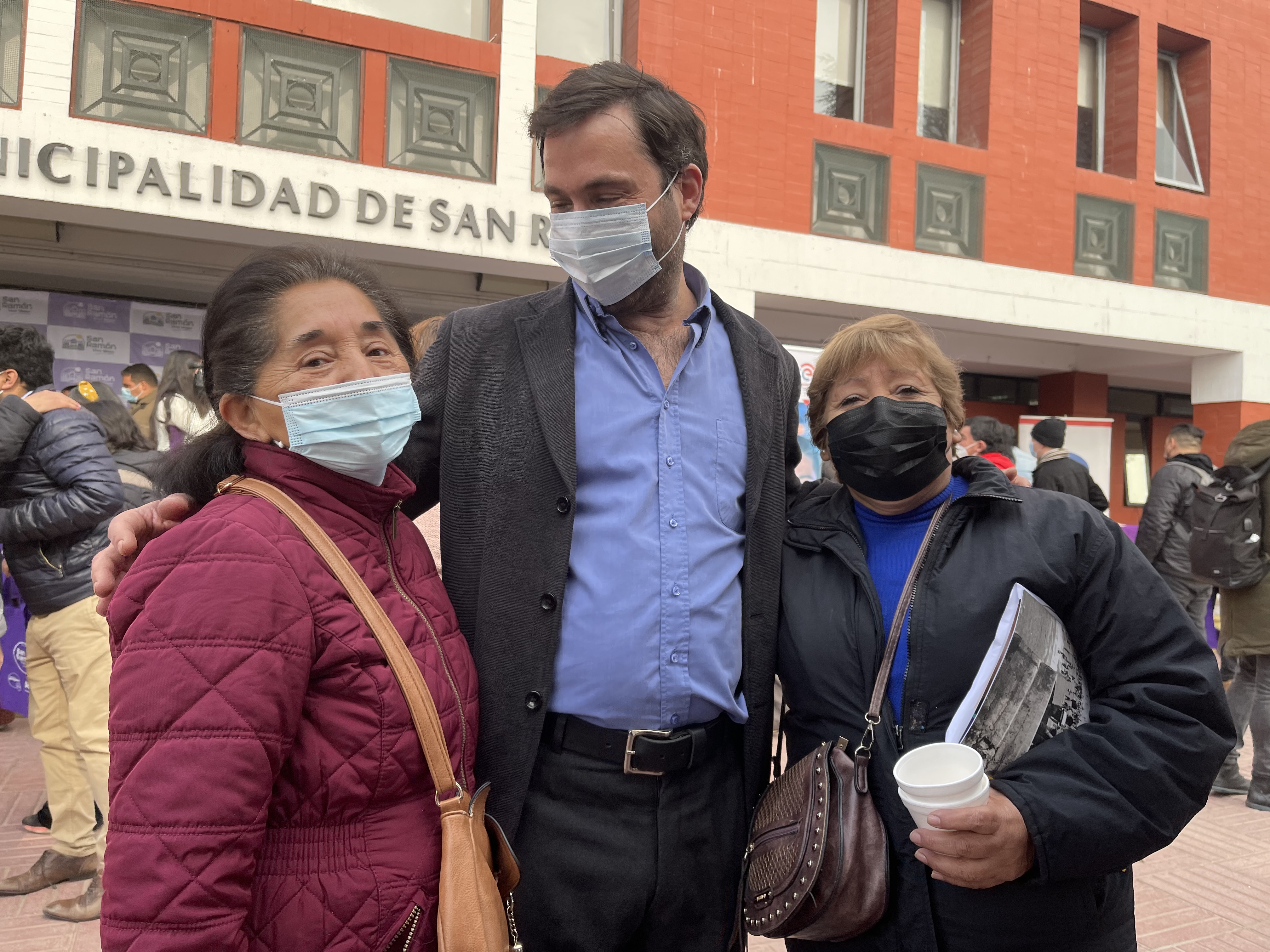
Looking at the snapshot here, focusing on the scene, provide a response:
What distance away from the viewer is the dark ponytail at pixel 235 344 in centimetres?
166

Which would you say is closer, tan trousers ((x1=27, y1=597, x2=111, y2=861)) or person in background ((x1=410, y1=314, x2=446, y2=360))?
person in background ((x1=410, y1=314, x2=446, y2=360))

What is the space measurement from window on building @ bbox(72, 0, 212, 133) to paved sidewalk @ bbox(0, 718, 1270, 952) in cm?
523

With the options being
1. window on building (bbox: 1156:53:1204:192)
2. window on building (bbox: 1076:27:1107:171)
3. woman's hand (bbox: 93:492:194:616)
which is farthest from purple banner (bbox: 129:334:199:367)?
window on building (bbox: 1156:53:1204:192)

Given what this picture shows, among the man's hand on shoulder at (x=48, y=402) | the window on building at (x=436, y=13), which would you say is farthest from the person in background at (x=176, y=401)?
the window on building at (x=436, y=13)

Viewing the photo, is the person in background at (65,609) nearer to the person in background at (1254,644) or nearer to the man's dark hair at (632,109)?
the man's dark hair at (632,109)

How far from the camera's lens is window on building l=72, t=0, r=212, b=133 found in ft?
25.7

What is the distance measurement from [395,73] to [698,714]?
8383 mm

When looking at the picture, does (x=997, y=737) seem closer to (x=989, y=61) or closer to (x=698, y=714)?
(x=698, y=714)

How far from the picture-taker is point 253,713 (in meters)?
1.31

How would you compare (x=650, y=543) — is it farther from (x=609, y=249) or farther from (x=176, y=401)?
(x=176, y=401)

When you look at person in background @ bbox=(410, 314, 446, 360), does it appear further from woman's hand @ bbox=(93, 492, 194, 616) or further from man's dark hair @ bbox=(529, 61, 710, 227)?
woman's hand @ bbox=(93, 492, 194, 616)

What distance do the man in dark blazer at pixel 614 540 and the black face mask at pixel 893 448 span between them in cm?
21

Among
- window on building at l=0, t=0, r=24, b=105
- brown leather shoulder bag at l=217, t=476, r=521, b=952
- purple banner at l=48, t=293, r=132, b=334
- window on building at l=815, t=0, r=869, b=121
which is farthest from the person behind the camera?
window on building at l=815, t=0, r=869, b=121

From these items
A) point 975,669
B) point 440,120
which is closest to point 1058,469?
point 440,120
